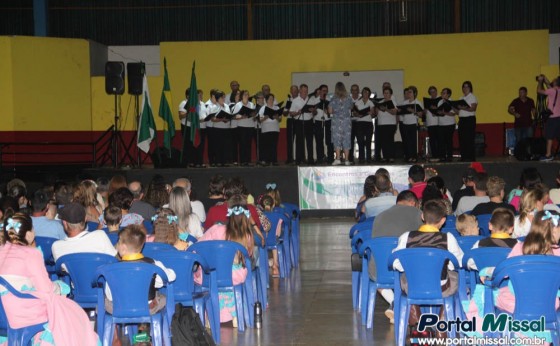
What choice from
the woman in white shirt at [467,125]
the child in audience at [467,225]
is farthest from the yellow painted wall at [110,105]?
the child in audience at [467,225]

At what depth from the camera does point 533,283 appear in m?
5.51

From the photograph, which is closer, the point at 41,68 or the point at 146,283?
the point at 146,283

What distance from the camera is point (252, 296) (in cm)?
773

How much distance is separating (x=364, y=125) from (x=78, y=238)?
10.5 m

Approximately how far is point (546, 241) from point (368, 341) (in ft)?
6.37

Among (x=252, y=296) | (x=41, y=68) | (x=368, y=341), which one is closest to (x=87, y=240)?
(x=252, y=296)

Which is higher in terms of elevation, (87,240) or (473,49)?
(473,49)

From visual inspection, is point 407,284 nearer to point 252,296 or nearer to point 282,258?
point 252,296

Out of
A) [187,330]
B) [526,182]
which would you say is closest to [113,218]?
[187,330]

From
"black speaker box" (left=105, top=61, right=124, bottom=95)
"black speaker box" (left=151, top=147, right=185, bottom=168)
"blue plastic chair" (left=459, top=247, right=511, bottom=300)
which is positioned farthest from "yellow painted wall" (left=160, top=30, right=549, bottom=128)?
"blue plastic chair" (left=459, top=247, right=511, bottom=300)

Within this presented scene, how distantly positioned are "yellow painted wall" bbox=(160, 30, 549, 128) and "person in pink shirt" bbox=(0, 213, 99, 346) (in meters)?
15.4

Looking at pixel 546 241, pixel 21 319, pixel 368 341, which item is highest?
pixel 546 241

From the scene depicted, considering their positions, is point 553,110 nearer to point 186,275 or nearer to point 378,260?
point 378,260

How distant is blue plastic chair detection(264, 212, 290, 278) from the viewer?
9680mm
